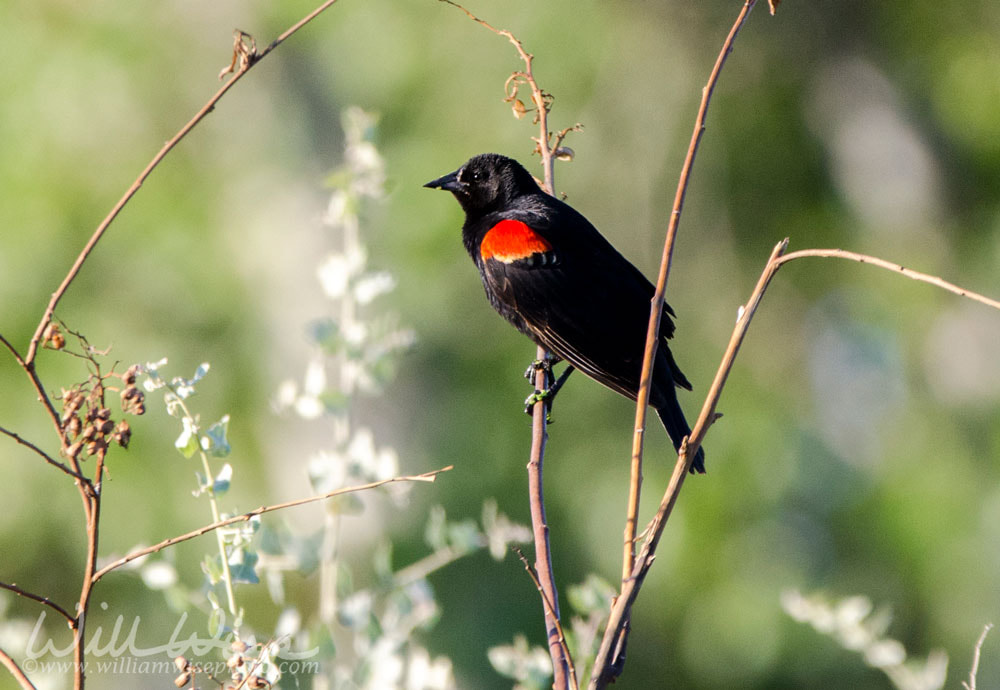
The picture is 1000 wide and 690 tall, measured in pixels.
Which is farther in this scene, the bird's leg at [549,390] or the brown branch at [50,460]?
the bird's leg at [549,390]

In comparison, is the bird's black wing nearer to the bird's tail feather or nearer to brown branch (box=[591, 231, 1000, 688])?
the bird's tail feather

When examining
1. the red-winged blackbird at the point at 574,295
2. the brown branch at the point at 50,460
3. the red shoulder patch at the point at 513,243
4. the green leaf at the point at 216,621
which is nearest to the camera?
the brown branch at the point at 50,460

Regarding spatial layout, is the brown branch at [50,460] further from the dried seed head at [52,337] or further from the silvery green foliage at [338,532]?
the silvery green foliage at [338,532]

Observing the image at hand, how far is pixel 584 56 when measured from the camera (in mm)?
6941

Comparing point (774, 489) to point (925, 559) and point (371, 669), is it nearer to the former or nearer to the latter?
point (925, 559)

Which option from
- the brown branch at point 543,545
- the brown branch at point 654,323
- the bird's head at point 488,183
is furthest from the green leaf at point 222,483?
the bird's head at point 488,183

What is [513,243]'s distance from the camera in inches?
112

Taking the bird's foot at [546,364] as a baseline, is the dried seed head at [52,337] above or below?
below

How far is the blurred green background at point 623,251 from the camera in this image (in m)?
6.17

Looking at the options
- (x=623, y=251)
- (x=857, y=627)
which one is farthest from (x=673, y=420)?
(x=623, y=251)

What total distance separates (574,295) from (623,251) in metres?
4.21

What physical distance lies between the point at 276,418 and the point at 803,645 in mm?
3509

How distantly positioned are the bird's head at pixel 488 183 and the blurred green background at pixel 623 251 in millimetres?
2849

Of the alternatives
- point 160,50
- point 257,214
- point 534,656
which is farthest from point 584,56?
point 534,656
